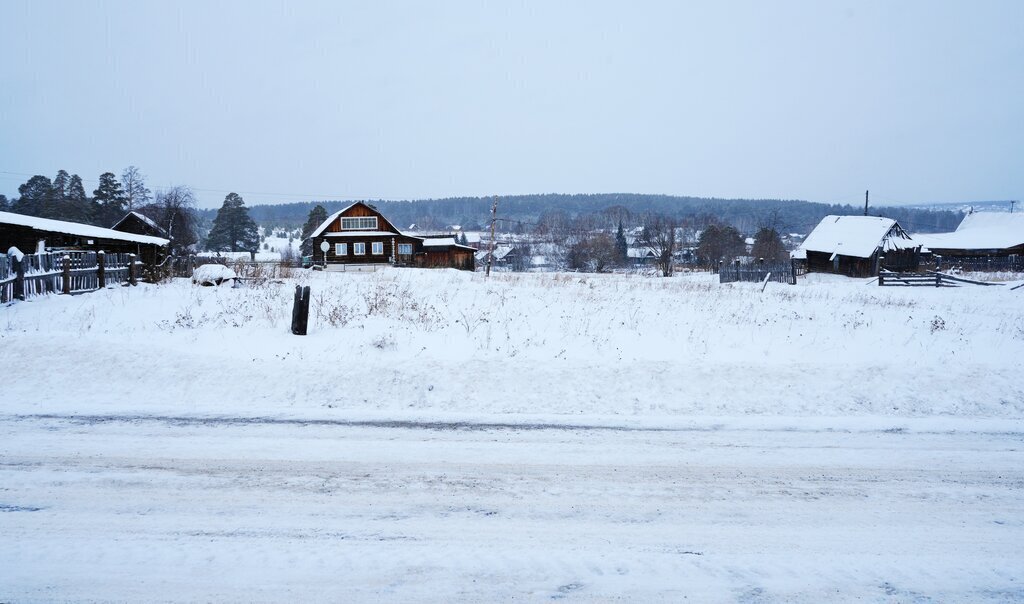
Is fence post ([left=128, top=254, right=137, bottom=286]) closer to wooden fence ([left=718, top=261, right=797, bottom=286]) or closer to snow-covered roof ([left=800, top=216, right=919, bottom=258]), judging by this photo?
wooden fence ([left=718, top=261, right=797, bottom=286])

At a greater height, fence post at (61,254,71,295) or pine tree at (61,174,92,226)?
pine tree at (61,174,92,226)

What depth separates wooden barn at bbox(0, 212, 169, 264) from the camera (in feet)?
78.5

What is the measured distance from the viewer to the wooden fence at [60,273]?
13.8 meters

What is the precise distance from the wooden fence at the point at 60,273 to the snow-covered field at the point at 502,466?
4.09 m

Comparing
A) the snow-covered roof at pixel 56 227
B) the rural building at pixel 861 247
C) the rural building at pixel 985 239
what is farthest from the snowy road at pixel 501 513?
the rural building at pixel 985 239

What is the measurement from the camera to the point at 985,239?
179 feet

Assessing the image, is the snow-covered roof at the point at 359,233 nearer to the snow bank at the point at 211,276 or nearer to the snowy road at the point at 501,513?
the snow bank at the point at 211,276

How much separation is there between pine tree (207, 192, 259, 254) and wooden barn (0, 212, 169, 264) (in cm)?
5688

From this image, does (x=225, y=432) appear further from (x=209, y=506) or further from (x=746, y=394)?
(x=746, y=394)

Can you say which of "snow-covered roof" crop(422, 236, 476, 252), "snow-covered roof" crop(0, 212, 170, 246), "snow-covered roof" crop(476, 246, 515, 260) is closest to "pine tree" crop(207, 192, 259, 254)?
"snow-covered roof" crop(476, 246, 515, 260)

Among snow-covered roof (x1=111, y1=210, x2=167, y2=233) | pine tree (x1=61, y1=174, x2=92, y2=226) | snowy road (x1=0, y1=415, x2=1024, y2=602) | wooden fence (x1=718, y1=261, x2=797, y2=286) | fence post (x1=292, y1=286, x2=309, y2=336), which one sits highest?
pine tree (x1=61, y1=174, x2=92, y2=226)

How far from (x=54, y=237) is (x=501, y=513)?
119 ft

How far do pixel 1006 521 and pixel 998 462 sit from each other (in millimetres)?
1487

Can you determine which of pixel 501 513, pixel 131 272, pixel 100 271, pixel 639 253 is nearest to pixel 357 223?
pixel 131 272
